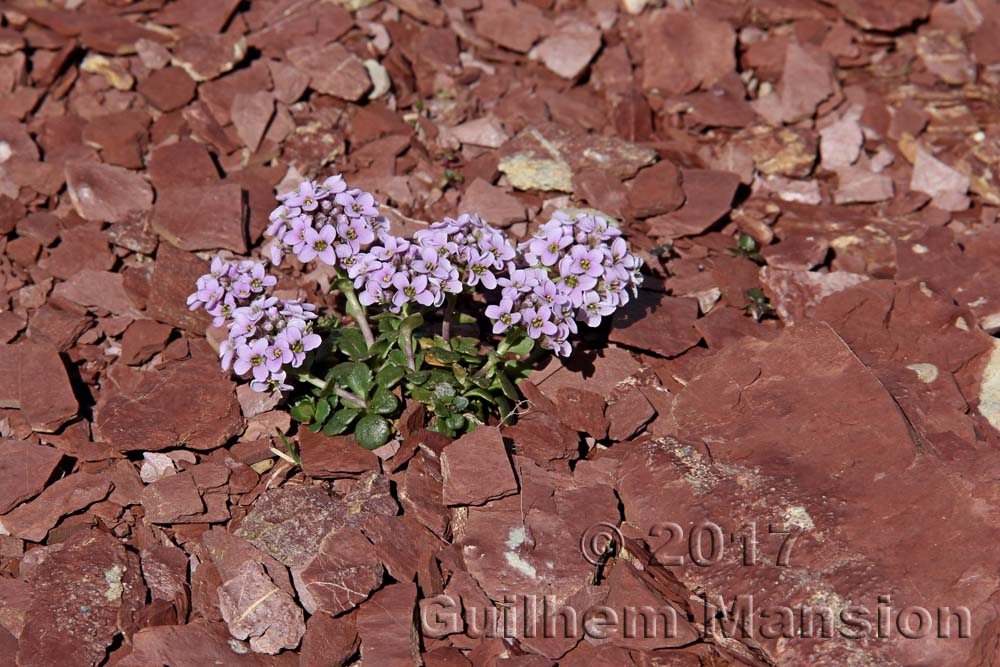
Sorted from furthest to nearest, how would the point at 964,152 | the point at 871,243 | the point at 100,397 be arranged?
the point at 964,152 < the point at 871,243 < the point at 100,397

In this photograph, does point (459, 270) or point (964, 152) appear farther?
point (964, 152)

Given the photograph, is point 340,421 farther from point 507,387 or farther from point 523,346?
point 523,346

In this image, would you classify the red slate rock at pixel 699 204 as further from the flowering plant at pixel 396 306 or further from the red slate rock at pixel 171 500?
the red slate rock at pixel 171 500

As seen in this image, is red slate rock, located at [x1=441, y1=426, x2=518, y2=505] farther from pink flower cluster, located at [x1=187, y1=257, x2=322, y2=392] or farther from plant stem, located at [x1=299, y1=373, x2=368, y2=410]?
pink flower cluster, located at [x1=187, y1=257, x2=322, y2=392]

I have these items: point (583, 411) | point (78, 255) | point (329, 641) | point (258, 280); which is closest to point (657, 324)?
point (583, 411)

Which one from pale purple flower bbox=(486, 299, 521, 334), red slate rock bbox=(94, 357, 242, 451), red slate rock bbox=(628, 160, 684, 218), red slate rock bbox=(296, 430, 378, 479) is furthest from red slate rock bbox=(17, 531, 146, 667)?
red slate rock bbox=(628, 160, 684, 218)

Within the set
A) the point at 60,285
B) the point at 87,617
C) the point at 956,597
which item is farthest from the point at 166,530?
the point at 956,597

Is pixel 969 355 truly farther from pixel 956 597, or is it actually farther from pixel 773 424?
pixel 956 597
